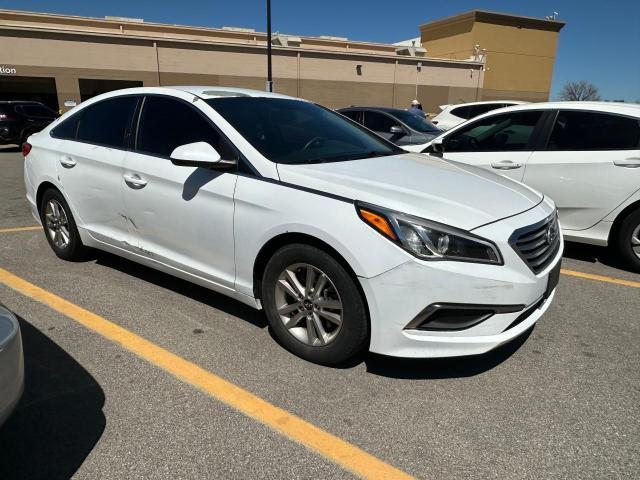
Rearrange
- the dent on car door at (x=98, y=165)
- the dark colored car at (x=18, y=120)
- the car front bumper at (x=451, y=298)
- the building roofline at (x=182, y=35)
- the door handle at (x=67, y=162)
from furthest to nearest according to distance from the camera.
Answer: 1. the building roofline at (x=182, y=35)
2. the dark colored car at (x=18, y=120)
3. the door handle at (x=67, y=162)
4. the dent on car door at (x=98, y=165)
5. the car front bumper at (x=451, y=298)

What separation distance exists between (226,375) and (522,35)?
57989mm

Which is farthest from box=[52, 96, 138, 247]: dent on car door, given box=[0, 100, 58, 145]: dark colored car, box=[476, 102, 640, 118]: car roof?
box=[0, 100, 58, 145]: dark colored car

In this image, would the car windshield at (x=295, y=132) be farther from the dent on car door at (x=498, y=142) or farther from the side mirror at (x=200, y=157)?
the dent on car door at (x=498, y=142)

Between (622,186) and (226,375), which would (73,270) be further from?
(622,186)

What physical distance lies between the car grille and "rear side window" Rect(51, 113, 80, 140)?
3.80 metres

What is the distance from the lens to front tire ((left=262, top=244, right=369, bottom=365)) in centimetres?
273

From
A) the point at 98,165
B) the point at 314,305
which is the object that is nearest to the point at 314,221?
the point at 314,305

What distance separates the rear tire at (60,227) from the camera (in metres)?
4.56

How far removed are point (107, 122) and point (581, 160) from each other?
434 cm

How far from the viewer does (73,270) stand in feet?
15.0

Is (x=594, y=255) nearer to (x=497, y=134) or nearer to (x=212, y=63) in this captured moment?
(x=497, y=134)

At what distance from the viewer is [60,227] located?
15.6 ft

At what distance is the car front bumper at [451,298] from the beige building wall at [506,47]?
4818 centimetres

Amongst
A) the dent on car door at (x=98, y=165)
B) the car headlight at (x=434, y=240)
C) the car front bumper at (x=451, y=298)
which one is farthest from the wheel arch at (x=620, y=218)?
the dent on car door at (x=98, y=165)
